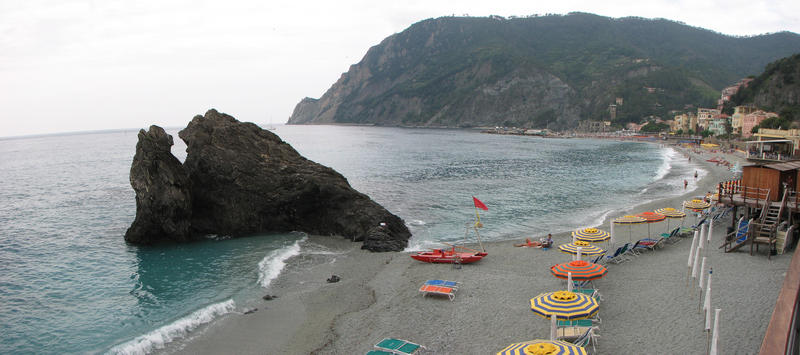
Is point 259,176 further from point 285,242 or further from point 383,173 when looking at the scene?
point 383,173

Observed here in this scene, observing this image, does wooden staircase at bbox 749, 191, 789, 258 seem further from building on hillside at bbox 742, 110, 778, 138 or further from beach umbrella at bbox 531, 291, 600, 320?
building on hillside at bbox 742, 110, 778, 138

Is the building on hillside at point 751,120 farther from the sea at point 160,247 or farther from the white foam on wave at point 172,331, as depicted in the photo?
the white foam on wave at point 172,331

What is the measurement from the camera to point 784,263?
56.2ft

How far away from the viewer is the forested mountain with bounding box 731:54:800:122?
84.7 meters

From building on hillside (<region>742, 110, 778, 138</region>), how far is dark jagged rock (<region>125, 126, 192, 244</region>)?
95.6 metres

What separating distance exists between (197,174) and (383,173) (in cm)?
3393

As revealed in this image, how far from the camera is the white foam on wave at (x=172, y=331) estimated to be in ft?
47.6

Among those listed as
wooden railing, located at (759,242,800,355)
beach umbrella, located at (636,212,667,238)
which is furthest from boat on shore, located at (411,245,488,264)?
wooden railing, located at (759,242,800,355)

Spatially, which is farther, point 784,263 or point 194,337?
point 784,263

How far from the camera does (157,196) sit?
2669cm

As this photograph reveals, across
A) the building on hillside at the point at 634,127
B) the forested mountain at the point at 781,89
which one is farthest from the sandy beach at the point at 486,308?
the building on hillside at the point at 634,127

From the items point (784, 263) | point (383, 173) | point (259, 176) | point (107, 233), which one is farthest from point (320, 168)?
point (383, 173)

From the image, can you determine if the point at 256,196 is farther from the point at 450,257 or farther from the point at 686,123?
the point at 686,123

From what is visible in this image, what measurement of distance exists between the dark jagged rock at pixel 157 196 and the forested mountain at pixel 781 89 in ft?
294
